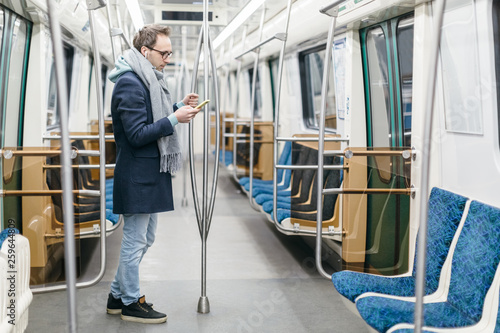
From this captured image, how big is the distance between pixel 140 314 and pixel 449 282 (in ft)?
5.92

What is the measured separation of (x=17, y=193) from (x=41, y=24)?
2251mm

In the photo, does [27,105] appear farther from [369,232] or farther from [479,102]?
[479,102]

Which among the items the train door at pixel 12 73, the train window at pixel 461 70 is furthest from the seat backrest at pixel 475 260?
the train door at pixel 12 73

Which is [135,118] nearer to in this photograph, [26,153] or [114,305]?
[26,153]

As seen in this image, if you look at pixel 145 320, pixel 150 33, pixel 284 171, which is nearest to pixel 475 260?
pixel 145 320

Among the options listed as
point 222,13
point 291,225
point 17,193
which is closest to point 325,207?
point 291,225

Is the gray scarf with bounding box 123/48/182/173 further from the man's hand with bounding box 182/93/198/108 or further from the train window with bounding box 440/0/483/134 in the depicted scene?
the train window with bounding box 440/0/483/134

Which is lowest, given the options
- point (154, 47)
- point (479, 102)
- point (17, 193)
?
point (17, 193)

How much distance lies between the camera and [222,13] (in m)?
4.67

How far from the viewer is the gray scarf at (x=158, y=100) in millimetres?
3514

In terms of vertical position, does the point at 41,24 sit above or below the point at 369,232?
above

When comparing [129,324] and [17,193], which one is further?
[129,324]

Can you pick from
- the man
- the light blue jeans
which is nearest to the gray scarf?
the man

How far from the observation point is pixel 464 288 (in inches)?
113
